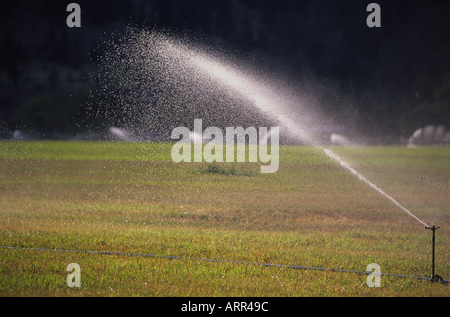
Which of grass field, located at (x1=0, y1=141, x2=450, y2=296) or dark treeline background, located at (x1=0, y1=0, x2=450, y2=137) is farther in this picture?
dark treeline background, located at (x1=0, y1=0, x2=450, y2=137)

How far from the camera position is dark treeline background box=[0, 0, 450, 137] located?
280ft

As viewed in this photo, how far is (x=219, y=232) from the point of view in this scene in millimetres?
10688

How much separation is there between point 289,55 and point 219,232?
280ft

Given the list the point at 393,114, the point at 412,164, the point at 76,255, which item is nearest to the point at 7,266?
the point at 76,255

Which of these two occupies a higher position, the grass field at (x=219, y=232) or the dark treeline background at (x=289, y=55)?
the dark treeline background at (x=289, y=55)

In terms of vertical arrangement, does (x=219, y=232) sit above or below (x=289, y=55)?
below

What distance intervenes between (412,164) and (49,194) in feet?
72.3

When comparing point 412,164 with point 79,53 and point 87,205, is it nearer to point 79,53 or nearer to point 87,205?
point 87,205

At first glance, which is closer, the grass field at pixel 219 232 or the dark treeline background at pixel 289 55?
the grass field at pixel 219 232

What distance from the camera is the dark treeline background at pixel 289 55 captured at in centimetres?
8531

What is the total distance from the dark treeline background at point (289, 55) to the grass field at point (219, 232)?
53.4m

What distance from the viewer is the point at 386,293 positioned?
653 cm

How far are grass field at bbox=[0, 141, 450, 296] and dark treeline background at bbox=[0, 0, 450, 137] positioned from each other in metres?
53.4
